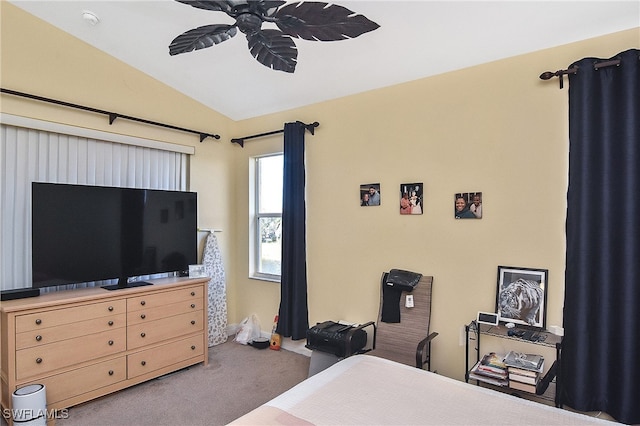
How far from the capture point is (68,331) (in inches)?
108

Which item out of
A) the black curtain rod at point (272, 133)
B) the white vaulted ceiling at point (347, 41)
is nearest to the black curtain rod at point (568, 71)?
the white vaulted ceiling at point (347, 41)

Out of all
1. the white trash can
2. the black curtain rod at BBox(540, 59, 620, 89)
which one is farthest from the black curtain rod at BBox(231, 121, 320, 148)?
the white trash can

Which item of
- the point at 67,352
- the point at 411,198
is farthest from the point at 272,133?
the point at 67,352

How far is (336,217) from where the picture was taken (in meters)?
3.70

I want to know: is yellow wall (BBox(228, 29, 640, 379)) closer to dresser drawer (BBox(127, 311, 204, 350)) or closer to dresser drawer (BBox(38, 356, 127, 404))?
dresser drawer (BBox(127, 311, 204, 350))

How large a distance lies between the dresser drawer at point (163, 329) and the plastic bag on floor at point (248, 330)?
72 cm

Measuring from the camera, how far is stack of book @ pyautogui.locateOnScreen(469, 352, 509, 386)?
231 centimetres

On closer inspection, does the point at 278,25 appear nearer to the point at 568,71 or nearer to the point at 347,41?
the point at 347,41

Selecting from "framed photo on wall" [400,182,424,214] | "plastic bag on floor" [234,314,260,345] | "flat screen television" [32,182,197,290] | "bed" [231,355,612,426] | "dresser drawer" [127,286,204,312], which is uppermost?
→ "framed photo on wall" [400,182,424,214]

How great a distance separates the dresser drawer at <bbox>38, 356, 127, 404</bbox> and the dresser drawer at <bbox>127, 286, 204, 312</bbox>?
1.42 feet

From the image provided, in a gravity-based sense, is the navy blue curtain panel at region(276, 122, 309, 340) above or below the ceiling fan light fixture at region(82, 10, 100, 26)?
below

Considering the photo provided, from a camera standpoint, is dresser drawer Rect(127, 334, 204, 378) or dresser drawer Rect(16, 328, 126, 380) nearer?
dresser drawer Rect(16, 328, 126, 380)

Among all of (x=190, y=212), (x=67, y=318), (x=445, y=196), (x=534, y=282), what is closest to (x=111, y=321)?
(x=67, y=318)

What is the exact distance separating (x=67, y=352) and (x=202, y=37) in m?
2.48
